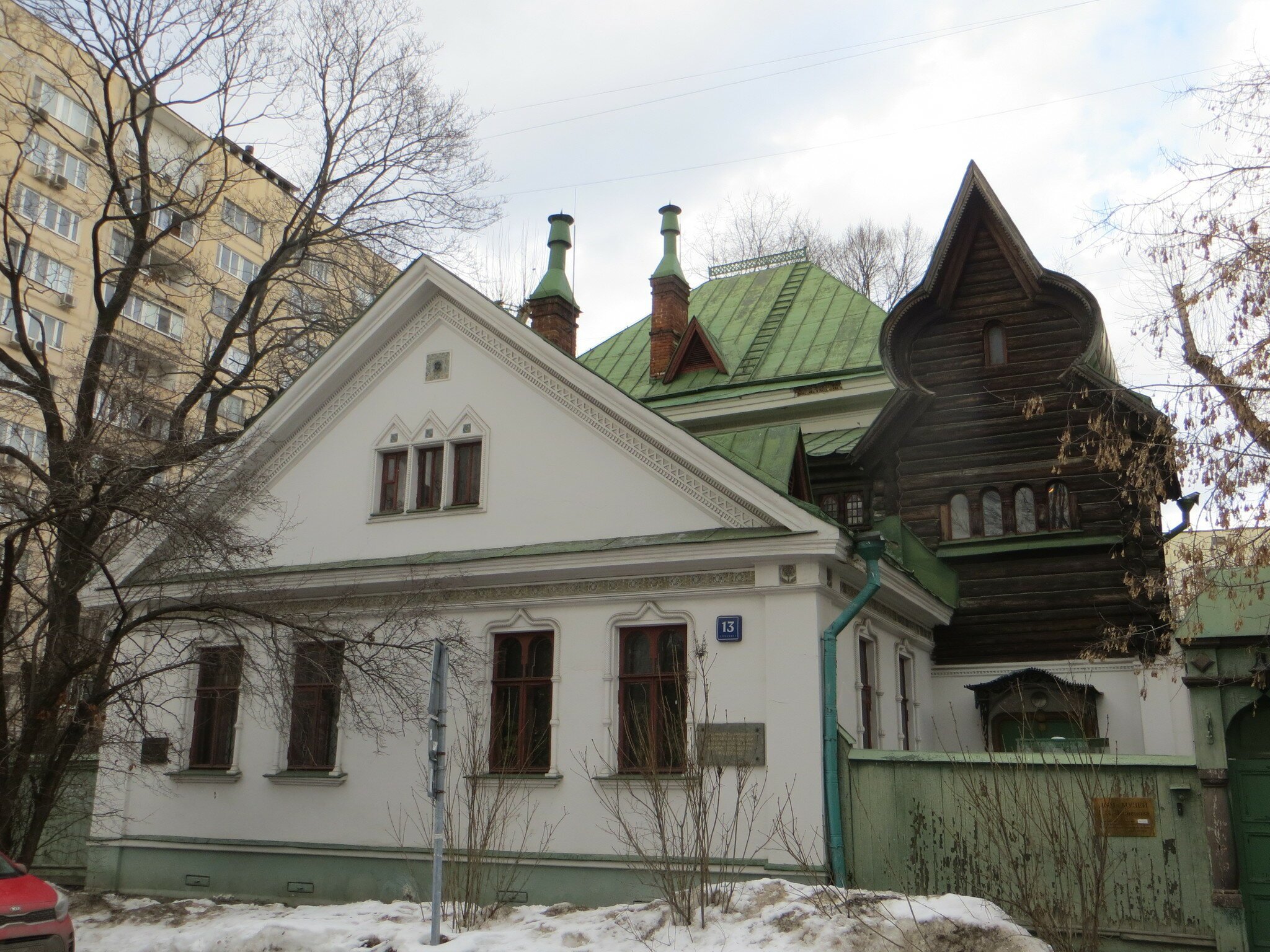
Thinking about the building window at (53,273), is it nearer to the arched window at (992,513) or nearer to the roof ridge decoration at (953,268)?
the roof ridge decoration at (953,268)

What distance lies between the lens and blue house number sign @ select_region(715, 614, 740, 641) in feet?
40.1

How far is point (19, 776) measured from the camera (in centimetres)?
1192

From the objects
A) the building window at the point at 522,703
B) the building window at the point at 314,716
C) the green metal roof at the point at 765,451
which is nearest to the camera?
the green metal roof at the point at 765,451

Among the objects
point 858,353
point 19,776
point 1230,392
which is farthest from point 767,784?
point 858,353

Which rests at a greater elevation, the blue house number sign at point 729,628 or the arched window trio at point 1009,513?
the arched window trio at point 1009,513

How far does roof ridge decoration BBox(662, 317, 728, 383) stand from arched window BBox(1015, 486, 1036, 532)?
7203 mm

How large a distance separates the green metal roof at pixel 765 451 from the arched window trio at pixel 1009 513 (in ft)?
14.6

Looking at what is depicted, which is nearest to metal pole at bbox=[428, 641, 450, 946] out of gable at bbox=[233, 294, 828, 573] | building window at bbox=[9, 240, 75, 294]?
gable at bbox=[233, 294, 828, 573]

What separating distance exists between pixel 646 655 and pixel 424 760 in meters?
2.88

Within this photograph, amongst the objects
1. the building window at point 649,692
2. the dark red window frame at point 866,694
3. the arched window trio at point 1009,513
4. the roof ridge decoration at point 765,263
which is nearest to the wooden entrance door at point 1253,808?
the dark red window frame at point 866,694

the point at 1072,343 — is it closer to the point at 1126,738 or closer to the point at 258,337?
the point at 1126,738

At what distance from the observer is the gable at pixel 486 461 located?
43.0 feet

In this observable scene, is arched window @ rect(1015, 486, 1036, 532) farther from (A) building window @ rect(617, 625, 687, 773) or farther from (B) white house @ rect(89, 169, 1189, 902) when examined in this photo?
(A) building window @ rect(617, 625, 687, 773)

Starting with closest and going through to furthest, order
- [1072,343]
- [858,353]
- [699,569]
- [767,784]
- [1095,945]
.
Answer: [1095,945] → [767,784] → [699,569] → [1072,343] → [858,353]
